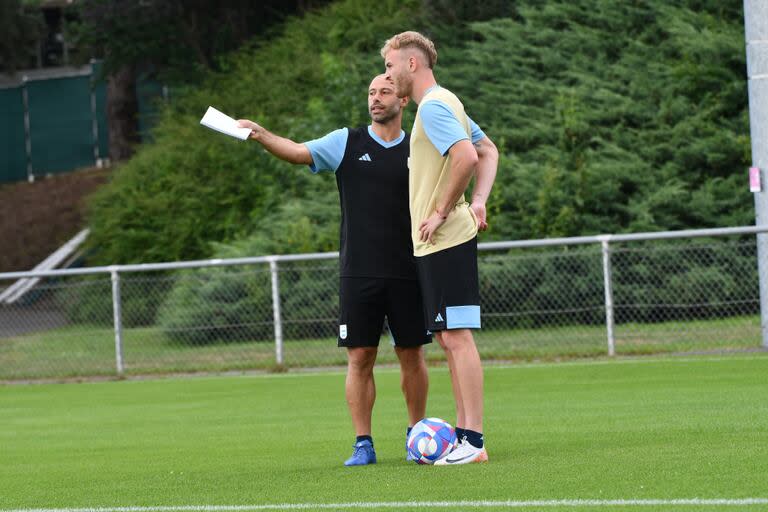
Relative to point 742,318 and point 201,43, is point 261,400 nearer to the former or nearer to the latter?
point 742,318

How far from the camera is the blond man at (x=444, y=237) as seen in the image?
7320mm

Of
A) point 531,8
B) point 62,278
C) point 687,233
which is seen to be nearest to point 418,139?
point 687,233

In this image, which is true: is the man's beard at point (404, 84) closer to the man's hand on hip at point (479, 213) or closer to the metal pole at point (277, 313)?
the man's hand on hip at point (479, 213)

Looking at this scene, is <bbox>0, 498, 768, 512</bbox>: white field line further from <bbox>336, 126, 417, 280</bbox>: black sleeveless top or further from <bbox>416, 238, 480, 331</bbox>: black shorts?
<bbox>336, 126, 417, 280</bbox>: black sleeveless top

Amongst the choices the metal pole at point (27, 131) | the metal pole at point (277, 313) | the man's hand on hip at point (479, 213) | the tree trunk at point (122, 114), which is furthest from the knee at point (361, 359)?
the metal pole at point (27, 131)

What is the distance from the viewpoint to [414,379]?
8016 millimetres

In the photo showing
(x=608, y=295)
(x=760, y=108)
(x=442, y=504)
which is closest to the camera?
(x=442, y=504)

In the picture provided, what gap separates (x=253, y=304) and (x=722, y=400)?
8515mm

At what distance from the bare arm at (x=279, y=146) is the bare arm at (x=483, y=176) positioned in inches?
36.5

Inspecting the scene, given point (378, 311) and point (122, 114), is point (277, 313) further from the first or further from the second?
point (122, 114)

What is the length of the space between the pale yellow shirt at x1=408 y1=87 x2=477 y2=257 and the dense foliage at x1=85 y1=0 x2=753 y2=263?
11216 mm

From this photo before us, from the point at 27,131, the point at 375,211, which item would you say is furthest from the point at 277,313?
the point at 27,131

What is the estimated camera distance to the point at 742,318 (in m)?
16.0

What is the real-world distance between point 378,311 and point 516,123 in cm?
1339
